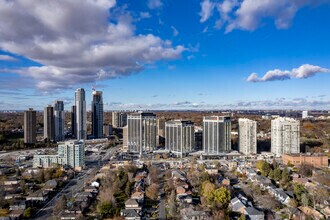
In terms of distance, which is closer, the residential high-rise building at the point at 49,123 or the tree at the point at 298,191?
the tree at the point at 298,191

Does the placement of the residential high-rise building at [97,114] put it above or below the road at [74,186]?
above

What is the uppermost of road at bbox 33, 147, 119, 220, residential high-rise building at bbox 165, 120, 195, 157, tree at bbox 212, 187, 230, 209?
residential high-rise building at bbox 165, 120, 195, 157

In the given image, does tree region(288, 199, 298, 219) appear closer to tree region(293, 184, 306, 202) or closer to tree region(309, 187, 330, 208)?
tree region(309, 187, 330, 208)

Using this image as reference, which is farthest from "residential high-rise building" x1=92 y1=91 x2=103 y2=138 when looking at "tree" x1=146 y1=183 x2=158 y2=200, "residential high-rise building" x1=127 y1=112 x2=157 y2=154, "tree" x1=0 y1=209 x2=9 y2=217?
"tree" x1=0 y1=209 x2=9 y2=217

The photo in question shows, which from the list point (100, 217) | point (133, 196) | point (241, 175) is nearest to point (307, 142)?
point (241, 175)

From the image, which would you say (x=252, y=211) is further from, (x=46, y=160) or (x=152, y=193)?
(x=46, y=160)

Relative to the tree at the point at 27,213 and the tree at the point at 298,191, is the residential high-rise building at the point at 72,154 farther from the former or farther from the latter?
the tree at the point at 298,191

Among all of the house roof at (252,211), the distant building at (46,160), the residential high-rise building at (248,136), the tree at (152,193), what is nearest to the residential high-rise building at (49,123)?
the distant building at (46,160)
